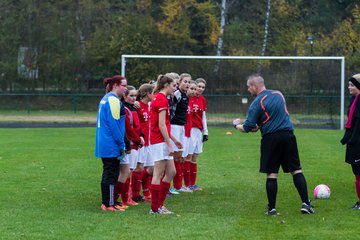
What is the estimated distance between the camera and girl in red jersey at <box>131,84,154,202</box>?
478 inches

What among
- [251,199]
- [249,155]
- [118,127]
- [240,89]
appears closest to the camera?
[118,127]

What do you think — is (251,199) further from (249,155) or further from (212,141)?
(212,141)

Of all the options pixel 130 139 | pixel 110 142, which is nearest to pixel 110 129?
pixel 110 142

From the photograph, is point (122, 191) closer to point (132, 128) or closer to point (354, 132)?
point (132, 128)

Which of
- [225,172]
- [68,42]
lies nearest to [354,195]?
[225,172]

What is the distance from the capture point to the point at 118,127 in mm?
10820

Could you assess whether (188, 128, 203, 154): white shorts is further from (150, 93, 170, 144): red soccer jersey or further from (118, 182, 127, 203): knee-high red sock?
(150, 93, 170, 144): red soccer jersey

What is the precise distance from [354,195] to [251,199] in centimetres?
188

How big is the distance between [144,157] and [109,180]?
1523 mm

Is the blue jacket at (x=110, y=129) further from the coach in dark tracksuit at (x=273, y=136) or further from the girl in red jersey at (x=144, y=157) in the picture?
the coach in dark tracksuit at (x=273, y=136)

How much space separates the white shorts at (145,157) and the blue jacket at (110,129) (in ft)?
4.02

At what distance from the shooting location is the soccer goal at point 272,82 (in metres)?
31.9

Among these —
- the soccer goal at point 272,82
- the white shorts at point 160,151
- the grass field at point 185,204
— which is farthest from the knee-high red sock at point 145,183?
the soccer goal at point 272,82

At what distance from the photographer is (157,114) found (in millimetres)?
10484
